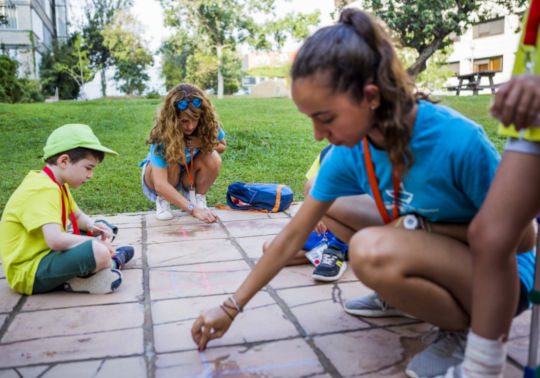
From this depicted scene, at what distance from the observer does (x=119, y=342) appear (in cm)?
190

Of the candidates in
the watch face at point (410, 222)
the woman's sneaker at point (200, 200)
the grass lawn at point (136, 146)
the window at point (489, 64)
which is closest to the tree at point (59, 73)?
the grass lawn at point (136, 146)

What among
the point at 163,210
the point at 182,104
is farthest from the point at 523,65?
the point at 163,210

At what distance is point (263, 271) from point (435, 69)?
24.1 m

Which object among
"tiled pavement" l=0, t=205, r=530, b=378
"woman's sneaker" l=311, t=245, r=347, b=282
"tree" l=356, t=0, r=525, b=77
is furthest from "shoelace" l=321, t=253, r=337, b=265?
"tree" l=356, t=0, r=525, b=77

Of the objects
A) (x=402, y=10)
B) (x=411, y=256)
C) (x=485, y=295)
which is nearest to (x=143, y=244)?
(x=411, y=256)

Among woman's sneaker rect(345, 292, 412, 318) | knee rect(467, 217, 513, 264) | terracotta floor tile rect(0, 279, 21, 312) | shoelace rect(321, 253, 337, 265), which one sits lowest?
terracotta floor tile rect(0, 279, 21, 312)

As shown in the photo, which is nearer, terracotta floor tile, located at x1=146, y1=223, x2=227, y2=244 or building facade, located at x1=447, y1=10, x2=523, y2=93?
terracotta floor tile, located at x1=146, y1=223, x2=227, y2=244

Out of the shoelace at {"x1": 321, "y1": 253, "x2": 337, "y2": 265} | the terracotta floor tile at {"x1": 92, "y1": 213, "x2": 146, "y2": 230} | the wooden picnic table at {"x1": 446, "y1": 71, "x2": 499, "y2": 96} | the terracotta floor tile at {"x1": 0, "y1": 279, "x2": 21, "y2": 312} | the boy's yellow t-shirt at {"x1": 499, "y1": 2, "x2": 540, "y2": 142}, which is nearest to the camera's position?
the boy's yellow t-shirt at {"x1": 499, "y1": 2, "x2": 540, "y2": 142}

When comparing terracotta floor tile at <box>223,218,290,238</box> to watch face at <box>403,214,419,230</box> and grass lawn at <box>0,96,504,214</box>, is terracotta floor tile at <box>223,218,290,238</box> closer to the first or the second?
grass lawn at <box>0,96,504,214</box>

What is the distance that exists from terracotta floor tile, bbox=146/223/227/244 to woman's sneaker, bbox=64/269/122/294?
2.76ft

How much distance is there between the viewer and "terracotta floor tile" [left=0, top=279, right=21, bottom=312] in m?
2.25

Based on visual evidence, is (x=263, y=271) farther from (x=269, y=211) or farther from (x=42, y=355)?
(x=269, y=211)

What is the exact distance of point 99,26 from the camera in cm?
3109

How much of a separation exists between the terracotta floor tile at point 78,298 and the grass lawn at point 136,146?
1.66m
